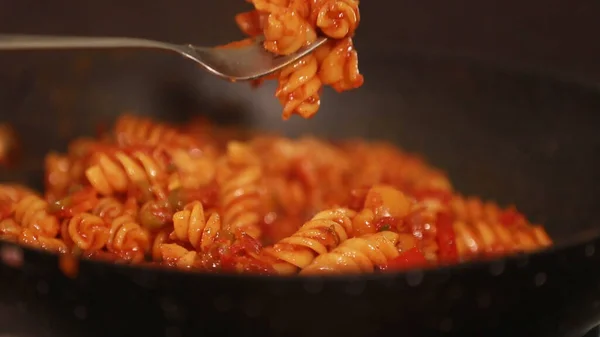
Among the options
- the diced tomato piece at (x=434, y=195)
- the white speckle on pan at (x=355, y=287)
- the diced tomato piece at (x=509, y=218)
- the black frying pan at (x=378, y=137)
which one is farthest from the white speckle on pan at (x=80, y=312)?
the diced tomato piece at (x=509, y=218)

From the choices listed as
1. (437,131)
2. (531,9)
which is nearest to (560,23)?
(531,9)

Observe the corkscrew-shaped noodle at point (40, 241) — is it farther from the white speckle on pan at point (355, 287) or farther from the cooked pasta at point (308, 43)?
the white speckle on pan at point (355, 287)

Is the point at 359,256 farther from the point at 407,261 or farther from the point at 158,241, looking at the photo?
the point at 158,241

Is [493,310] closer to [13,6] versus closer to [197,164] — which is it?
[197,164]

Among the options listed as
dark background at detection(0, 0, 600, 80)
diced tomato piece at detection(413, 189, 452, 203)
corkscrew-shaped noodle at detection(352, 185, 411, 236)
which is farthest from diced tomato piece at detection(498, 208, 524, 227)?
dark background at detection(0, 0, 600, 80)

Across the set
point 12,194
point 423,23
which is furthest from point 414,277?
point 423,23

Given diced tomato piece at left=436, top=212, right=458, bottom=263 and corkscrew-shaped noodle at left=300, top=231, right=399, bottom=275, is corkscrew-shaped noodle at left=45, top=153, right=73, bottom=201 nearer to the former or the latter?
corkscrew-shaped noodle at left=300, top=231, right=399, bottom=275

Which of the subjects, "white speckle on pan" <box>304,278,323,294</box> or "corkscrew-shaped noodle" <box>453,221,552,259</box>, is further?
"corkscrew-shaped noodle" <box>453,221,552,259</box>
